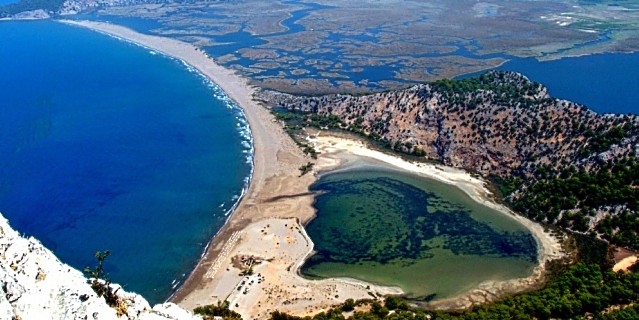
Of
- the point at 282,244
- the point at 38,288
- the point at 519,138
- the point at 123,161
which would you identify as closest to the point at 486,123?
the point at 519,138

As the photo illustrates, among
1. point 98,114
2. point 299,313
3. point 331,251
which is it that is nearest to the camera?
point 299,313

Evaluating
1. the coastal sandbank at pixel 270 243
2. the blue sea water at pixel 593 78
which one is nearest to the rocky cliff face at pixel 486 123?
the coastal sandbank at pixel 270 243

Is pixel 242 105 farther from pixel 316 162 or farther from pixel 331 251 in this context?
pixel 331 251

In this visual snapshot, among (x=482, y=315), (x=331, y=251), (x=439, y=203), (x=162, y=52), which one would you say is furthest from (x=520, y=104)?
(x=162, y=52)

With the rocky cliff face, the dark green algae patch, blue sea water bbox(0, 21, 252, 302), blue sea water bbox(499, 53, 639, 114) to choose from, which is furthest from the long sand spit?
blue sea water bbox(499, 53, 639, 114)

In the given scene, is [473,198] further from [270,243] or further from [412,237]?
[270,243]

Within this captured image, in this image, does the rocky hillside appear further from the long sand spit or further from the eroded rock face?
the eroded rock face
